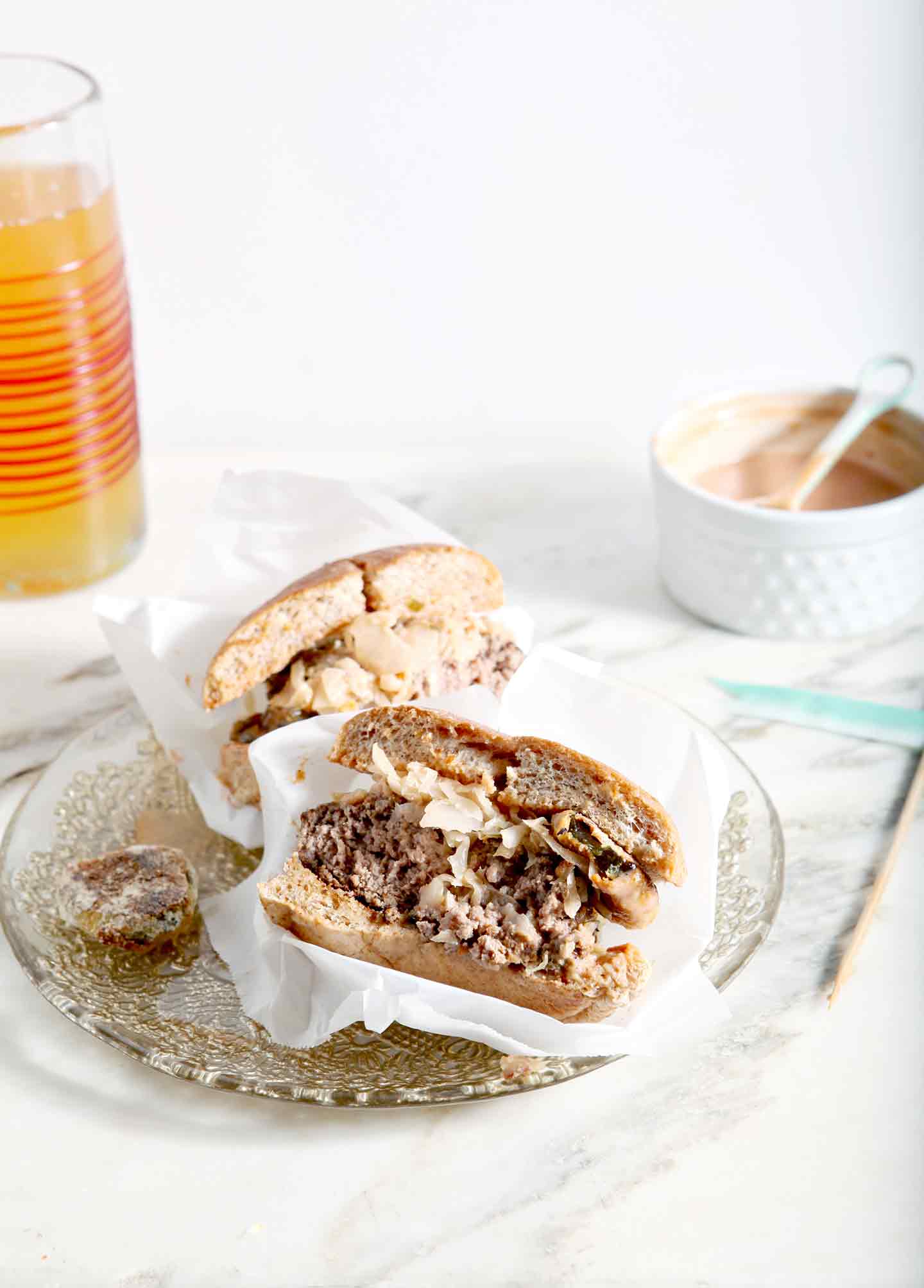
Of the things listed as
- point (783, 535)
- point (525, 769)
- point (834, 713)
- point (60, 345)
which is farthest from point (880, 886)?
point (60, 345)

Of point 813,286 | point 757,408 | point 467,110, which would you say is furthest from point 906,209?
point 467,110

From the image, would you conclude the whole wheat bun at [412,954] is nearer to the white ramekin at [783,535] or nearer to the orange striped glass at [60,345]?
the white ramekin at [783,535]

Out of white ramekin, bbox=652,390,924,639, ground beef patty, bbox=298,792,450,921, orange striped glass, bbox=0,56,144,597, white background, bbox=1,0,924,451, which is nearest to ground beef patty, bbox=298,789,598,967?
ground beef patty, bbox=298,792,450,921

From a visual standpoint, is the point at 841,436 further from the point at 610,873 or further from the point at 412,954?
the point at 412,954

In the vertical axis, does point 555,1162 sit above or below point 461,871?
below

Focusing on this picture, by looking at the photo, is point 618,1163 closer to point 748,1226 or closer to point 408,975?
point 748,1226

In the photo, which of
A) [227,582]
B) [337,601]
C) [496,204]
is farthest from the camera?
[496,204]

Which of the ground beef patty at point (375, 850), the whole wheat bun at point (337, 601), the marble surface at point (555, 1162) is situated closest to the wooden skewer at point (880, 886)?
the marble surface at point (555, 1162)
